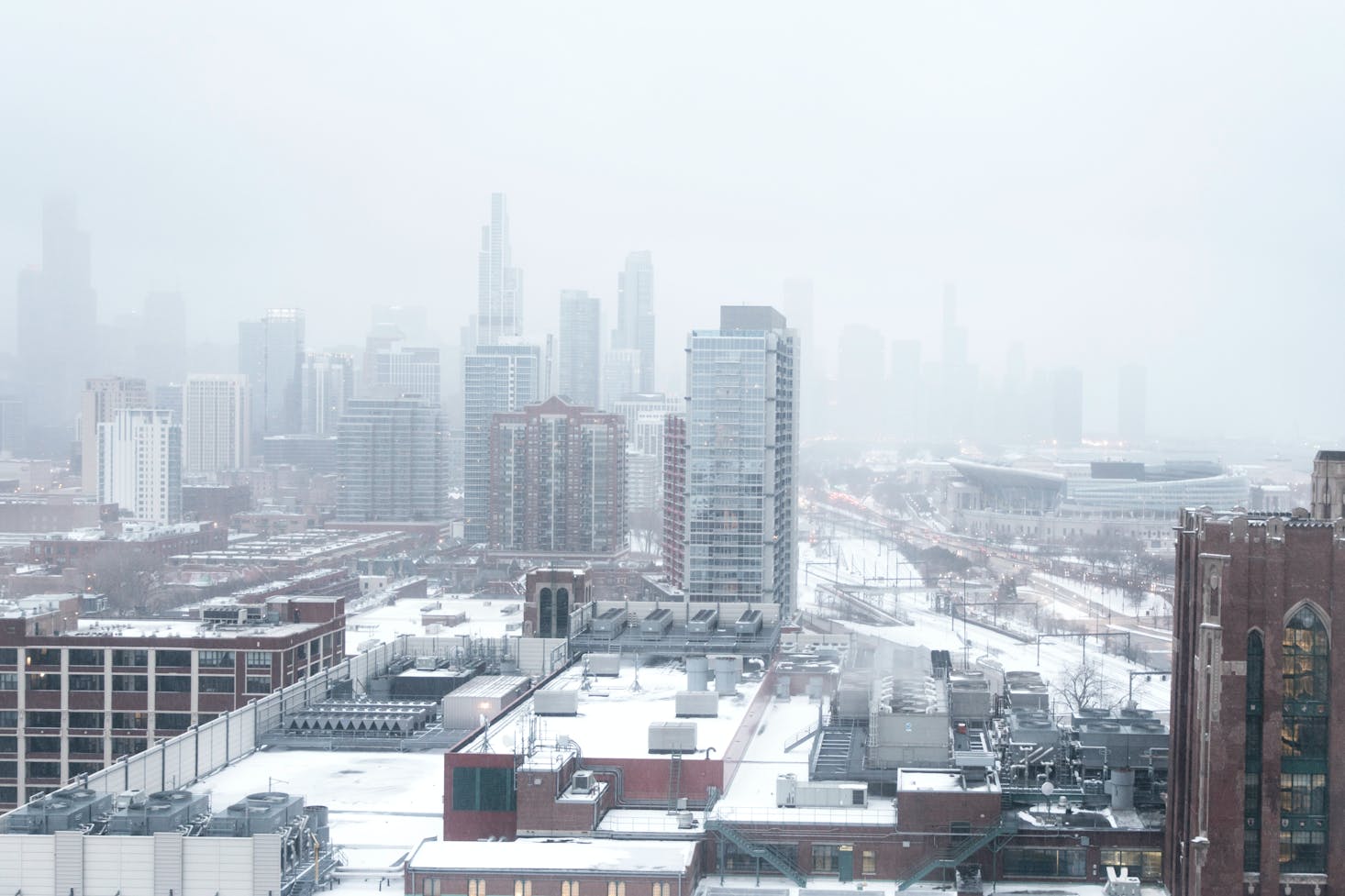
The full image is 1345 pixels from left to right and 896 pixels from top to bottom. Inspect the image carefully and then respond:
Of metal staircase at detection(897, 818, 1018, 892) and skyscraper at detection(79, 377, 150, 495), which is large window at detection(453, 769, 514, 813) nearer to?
metal staircase at detection(897, 818, 1018, 892)

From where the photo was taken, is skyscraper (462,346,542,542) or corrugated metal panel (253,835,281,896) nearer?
corrugated metal panel (253,835,281,896)

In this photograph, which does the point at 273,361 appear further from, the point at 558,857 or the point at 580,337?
the point at 558,857

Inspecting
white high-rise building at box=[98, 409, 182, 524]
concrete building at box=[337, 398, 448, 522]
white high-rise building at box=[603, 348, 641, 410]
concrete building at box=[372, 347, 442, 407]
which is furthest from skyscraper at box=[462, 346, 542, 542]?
white high-rise building at box=[603, 348, 641, 410]

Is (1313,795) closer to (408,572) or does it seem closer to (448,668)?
(448,668)

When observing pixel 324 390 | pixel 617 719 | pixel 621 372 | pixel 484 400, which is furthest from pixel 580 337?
pixel 617 719

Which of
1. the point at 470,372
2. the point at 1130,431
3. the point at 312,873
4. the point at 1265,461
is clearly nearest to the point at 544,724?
the point at 312,873
